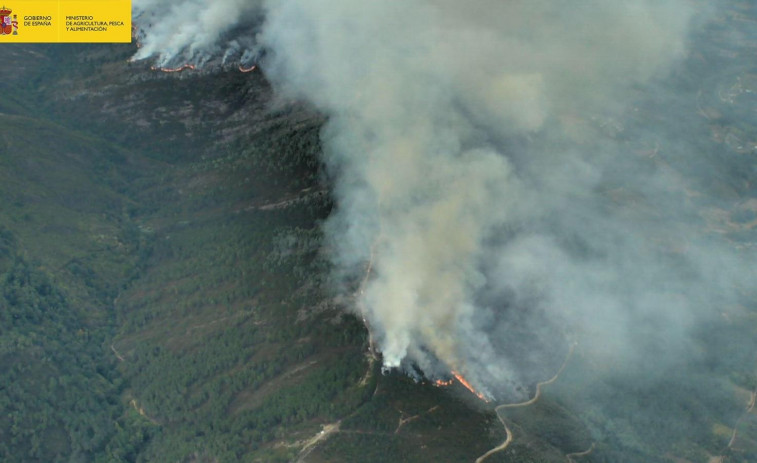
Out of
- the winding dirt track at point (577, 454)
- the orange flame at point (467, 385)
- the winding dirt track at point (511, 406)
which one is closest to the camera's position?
the winding dirt track at point (511, 406)

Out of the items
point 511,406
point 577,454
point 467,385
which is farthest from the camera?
point 467,385

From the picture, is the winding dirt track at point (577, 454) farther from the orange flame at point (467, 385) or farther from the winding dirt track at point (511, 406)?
the orange flame at point (467, 385)

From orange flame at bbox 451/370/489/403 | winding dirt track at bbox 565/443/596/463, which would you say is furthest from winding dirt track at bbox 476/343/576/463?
orange flame at bbox 451/370/489/403

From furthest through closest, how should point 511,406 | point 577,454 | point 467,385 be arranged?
point 467,385 < point 511,406 < point 577,454

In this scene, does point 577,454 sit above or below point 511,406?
below

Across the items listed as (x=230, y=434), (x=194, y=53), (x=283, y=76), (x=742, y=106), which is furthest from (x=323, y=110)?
(x=742, y=106)

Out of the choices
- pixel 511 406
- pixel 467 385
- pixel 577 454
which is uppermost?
pixel 467 385

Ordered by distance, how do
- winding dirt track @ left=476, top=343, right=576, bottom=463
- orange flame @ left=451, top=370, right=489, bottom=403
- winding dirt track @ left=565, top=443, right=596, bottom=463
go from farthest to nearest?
1. orange flame @ left=451, top=370, right=489, bottom=403
2. winding dirt track @ left=565, top=443, right=596, bottom=463
3. winding dirt track @ left=476, top=343, right=576, bottom=463

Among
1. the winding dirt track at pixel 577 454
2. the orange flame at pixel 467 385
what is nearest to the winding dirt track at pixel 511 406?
the winding dirt track at pixel 577 454

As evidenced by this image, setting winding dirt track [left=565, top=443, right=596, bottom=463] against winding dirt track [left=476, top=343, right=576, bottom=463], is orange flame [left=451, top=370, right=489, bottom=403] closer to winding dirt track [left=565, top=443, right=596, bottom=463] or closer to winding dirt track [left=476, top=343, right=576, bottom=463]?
winding dirt track [left=476, top=343, right=576, bottom=463]

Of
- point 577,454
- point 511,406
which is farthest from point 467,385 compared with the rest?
point 577,454

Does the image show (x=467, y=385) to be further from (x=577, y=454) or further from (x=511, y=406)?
(x=577, y=454)
